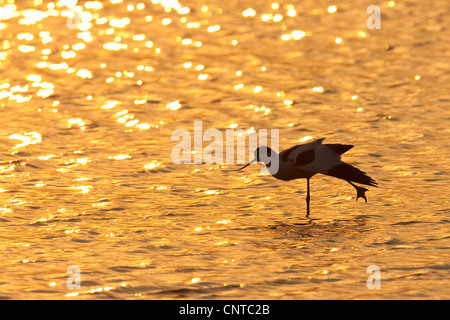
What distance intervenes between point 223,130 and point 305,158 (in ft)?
12.1

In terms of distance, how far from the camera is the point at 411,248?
473 inches

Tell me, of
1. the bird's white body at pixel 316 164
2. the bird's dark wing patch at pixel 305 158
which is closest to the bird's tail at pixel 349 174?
the bird's white body at pixel 316 164

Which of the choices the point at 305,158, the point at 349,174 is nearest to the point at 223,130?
the point at 305,158

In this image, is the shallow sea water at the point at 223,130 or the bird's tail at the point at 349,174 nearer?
the shallow sea water at the point at 223,130

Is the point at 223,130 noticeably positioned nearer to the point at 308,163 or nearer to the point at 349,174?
the point at 308,163

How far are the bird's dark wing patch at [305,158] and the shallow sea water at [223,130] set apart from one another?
2.13 ft

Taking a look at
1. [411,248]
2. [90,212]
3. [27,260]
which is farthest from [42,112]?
[411,248]

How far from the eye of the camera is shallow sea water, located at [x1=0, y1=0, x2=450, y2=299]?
37.7 ft

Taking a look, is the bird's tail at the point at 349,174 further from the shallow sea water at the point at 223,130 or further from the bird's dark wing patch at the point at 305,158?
the shallow sea water at the point at 223,130

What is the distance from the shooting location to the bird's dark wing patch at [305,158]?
1320 centimetres

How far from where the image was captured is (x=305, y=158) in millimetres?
13211

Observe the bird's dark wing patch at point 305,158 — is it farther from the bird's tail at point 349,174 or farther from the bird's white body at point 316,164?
the bird's tail at point 349,174

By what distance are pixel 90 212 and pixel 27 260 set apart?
1726 millimetres

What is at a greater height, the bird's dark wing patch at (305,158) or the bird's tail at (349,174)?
the bird's dark wing patch at (305,158)
